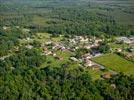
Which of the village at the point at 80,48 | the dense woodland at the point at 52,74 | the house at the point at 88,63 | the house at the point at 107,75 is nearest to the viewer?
the dense woodland at the point at 52,74

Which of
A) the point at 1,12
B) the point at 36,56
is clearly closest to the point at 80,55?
the point at 36,56

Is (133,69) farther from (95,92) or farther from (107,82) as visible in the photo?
(95,92)

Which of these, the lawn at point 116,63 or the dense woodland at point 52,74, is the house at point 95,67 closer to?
the lawn at point 116,63

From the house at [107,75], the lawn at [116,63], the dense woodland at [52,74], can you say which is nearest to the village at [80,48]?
the house at [107,75]

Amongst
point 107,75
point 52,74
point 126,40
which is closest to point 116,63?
point 107,75

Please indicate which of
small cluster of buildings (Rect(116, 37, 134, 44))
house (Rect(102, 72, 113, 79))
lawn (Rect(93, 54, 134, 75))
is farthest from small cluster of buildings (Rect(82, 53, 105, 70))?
small cluster of buildings (Rect(116, 37, 134, 44))

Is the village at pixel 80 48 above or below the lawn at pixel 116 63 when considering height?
above

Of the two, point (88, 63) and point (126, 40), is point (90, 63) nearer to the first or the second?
point (88, 63)

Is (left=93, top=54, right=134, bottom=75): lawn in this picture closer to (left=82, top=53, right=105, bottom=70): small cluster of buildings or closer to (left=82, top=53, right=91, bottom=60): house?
(left=82, top=53, right=105, bottom=70): small cluster of buildings
